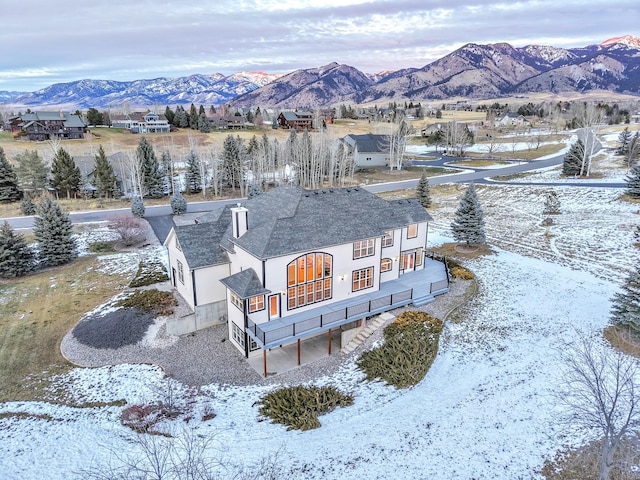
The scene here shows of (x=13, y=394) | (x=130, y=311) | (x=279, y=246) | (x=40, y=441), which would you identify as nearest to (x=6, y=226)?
(x=130, y=311)

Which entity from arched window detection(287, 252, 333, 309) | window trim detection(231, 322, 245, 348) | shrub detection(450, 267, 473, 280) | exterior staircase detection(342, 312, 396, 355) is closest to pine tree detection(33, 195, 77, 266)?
window trim detection(231, 322, 245, 348)

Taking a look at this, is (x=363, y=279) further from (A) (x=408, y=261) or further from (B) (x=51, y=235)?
(B) (x=51, y=235)

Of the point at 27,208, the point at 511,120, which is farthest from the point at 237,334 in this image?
the point at 511,120

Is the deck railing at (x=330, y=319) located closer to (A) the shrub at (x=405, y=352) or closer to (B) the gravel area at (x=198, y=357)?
(B) the gravel area at (x=198, y=357)

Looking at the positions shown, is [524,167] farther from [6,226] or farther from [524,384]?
[6,226]

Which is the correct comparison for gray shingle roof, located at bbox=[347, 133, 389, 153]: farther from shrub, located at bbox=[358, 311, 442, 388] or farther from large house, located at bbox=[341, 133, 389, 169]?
shrub, located at bbox=[358, 311, 442, 388]
